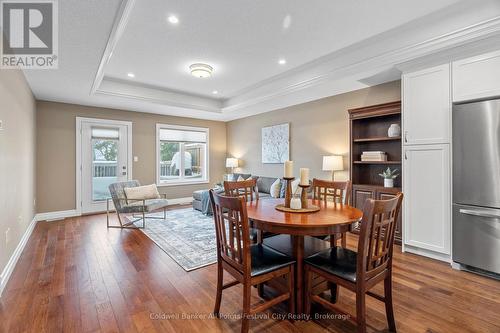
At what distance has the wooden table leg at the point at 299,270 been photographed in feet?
6.22

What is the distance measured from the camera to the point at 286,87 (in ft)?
14.8

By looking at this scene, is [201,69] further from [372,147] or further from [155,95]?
[372,147]

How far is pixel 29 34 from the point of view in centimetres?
256

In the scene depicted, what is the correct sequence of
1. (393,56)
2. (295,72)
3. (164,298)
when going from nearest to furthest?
→ (164,298) → (393,56) → (295,72)

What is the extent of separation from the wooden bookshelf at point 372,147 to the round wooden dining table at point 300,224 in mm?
1837

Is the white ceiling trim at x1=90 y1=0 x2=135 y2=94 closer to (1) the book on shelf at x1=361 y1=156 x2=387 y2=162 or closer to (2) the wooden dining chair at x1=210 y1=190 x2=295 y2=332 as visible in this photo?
(2) the wooden dining chair at x1=210 y1=190 x2=295 y2=332

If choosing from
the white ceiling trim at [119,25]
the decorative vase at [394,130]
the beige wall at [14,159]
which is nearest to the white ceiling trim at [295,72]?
the white ceiling trim at [119,25]

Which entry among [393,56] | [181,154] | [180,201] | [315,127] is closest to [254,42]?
[393,56]

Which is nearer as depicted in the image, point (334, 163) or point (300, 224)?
point (300, 224)

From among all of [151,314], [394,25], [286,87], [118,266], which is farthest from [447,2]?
[118,266]

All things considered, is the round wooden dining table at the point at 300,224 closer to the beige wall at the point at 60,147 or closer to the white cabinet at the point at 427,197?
the white cabinet at the point at 427,197

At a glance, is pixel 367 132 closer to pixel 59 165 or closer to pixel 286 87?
pixel 286 87

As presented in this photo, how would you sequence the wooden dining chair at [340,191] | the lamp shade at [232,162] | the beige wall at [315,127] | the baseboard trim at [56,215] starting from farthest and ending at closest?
the lamp shade at [232,162], the baseboard trim at [56,215], the beige wall at [315,127], the wooden dining chair at [340,191]

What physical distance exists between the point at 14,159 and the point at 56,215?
2.64m
